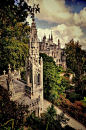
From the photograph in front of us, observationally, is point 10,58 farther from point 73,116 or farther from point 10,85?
point 73,116

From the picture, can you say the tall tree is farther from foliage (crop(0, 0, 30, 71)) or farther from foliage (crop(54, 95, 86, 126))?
foliage (crop(54, 95, 86, 126))

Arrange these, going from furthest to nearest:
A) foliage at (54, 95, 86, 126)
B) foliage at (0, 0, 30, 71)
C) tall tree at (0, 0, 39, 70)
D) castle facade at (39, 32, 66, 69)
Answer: castle facade at (39, 32, 66, 69), foliage at (54, 95, 86, 126), foliage at (0, 0, 30, 71), tall tree at (0, 0, 39, 70)

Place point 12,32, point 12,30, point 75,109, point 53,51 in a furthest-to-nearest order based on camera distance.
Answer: point 53,51 < point 75,109 < point 12,30 < point 12,32

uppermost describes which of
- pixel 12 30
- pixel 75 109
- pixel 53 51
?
pixel 53 51

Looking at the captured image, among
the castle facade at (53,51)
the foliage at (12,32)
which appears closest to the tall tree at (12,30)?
the foliage at (12,32)

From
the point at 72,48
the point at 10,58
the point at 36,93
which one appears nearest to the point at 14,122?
the point at 36,93

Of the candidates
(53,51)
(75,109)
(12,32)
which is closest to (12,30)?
(12,32)

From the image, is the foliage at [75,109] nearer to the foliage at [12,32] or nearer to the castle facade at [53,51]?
the foliage at [12,32]

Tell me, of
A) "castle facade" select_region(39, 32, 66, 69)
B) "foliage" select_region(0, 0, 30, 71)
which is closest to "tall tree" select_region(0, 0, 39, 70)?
"foliage" select_region(0, 0, 30, 71)

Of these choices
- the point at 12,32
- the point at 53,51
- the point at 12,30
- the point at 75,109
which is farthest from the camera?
the point at 53,51

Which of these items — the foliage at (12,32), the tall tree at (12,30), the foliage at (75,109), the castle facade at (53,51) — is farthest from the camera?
the castle facade at (53,51)

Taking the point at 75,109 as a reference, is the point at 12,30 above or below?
above

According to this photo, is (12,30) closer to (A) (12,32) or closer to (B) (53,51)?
(A) (12,32)

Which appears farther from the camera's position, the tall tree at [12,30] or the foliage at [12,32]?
the foliage at [12,32]
